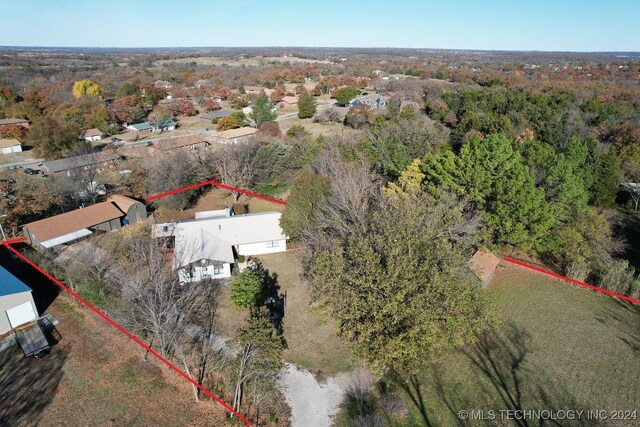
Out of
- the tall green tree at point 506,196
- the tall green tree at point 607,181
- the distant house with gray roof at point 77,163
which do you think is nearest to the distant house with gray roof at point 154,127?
the distant house with gray roof at point 77,163

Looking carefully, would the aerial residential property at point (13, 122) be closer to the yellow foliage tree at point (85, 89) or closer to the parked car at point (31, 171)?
the yellow foliage tree at point (85, 89)

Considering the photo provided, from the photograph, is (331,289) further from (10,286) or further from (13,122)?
(13,122)

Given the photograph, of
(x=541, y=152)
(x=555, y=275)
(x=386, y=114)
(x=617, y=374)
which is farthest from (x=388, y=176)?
(x=386, y=114)

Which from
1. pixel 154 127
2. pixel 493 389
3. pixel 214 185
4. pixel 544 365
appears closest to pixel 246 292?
pixel 493 389

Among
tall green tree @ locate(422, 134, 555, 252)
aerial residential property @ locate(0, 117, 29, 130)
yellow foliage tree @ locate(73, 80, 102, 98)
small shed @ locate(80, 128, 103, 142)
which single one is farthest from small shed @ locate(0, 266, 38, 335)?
yellow foliage tree @ locate(73, 80, 102, 98)

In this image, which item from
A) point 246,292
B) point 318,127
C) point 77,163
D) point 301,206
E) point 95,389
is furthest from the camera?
point 318,127
